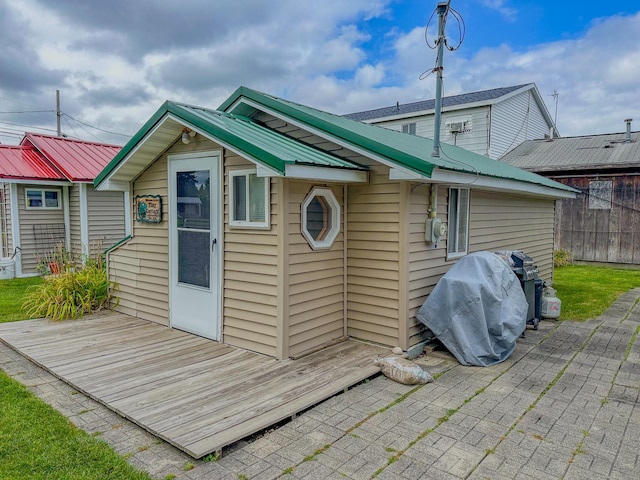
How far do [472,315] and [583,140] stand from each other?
1454 cm

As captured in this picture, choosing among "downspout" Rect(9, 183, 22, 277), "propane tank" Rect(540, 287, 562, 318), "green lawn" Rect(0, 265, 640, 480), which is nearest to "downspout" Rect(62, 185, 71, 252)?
"downspout" Rect(9, 183, 22, 277)

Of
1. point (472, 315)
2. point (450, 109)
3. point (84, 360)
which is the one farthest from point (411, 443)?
point (450, 109)

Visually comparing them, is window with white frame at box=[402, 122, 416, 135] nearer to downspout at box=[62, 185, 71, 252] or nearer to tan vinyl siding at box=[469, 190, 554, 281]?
tan vinyl siding at box=[469, 190, 554, 281]

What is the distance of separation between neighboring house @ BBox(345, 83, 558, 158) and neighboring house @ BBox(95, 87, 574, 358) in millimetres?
11425

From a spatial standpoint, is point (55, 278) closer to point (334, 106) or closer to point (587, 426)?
point (587, 426)

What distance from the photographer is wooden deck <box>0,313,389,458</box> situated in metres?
3.06

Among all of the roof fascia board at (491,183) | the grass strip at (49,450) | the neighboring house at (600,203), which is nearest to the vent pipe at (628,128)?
the neighboring house at (600,203)

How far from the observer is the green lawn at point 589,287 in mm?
6996

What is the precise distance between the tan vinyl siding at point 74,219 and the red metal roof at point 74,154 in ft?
1.39

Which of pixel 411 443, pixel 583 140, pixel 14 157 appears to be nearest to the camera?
pixel 411 443

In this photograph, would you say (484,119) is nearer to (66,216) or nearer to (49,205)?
(66,216)

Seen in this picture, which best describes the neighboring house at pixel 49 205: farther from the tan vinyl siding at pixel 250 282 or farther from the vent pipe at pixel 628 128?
the vent pipe at pixel 628 128

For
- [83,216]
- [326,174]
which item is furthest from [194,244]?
[83,216]

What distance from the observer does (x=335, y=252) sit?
16.0 feet
